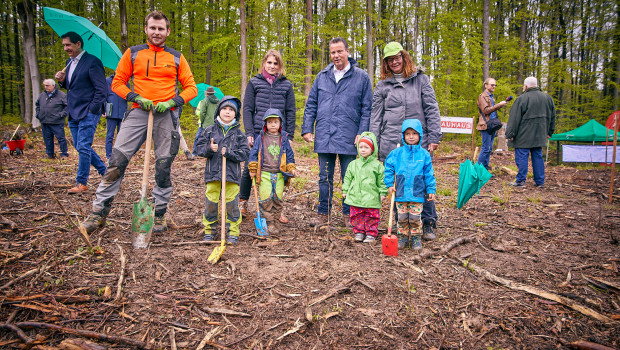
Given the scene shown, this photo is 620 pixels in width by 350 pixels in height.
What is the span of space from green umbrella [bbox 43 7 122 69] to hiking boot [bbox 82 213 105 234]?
2741mm

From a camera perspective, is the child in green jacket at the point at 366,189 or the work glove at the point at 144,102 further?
the child in green jacket at the point at 366,189

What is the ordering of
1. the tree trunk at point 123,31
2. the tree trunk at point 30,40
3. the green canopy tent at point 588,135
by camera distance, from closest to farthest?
the tree trunk at point 123,31, the green canopy tent at point 588,135, the tree trunk at point 30,40

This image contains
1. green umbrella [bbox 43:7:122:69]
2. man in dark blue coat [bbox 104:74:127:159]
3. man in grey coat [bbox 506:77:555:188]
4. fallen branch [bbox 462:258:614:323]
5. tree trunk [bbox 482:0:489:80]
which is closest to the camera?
fallen branch [bbox 462:258:614:323]

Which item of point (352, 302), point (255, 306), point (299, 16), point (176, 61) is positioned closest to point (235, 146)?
point (176, 61)

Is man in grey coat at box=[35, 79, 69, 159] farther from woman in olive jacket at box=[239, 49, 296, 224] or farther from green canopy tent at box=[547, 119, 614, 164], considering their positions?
green canopy tent at box=[547, 119, 614, 164]

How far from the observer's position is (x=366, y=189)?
13.5ft

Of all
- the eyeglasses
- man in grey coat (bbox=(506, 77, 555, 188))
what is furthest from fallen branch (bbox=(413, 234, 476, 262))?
man in grey coat (bbox=(506, 77, 555, 188))

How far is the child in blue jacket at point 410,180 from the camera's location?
388cm

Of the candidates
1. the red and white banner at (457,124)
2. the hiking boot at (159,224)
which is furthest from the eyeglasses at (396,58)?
the red and white banner at (457,124)

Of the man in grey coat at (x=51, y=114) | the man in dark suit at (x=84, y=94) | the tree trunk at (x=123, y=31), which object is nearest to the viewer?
the man in dark suit at (x=84, y=94)

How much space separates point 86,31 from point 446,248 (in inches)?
232

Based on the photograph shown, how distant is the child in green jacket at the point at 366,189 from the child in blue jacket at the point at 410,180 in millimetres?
172

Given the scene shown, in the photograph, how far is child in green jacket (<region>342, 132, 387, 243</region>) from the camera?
4.12 metres

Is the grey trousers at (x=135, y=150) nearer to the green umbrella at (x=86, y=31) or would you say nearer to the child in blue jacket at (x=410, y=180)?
the green umbrella at (x=86, y=31)
